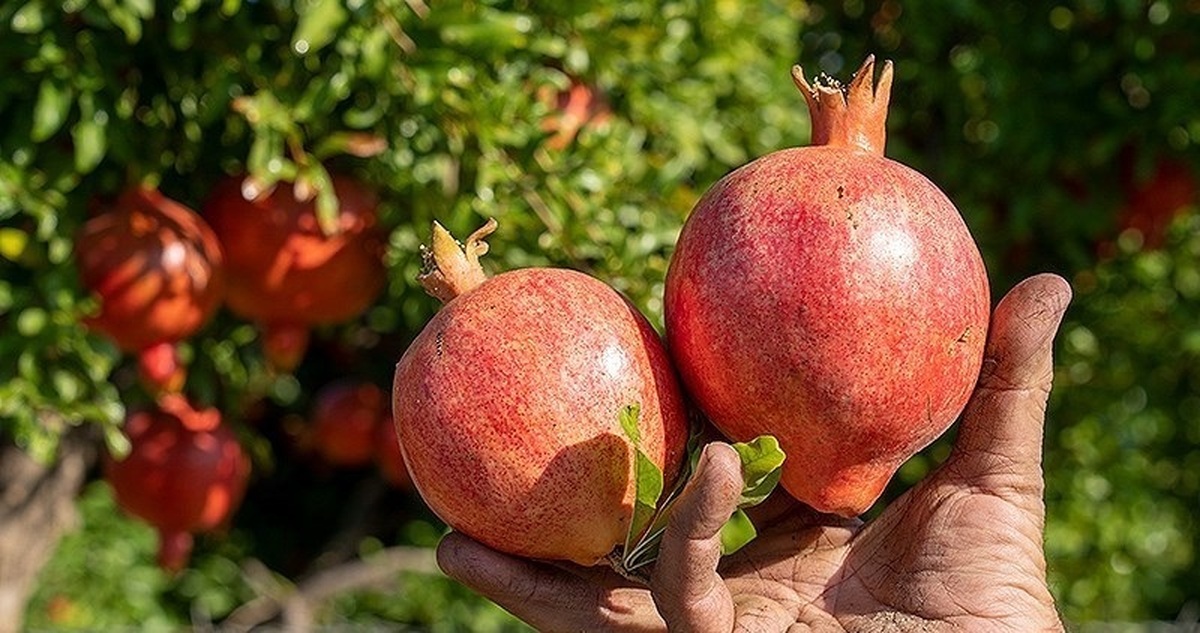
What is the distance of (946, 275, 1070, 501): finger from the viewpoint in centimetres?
111

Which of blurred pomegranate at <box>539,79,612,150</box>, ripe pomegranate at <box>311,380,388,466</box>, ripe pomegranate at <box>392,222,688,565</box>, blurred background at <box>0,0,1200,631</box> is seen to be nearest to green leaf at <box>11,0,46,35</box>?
blurred background at <box>0,0,1200,631</box>

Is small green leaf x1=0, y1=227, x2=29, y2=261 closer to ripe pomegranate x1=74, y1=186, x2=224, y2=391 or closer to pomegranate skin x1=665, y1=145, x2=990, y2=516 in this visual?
ripe pomegranate x1=74, y1=186, x2=224, y2=391

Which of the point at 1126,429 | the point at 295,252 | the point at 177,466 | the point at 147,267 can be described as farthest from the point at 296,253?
the point at 1126,429

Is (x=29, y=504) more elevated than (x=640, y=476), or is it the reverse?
(x=640, y=476)

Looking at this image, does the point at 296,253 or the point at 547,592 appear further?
the point at 296,253

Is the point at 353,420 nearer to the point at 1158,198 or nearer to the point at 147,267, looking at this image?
the point at 147,267

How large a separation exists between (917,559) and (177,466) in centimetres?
123

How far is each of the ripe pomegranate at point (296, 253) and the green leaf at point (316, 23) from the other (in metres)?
0.24

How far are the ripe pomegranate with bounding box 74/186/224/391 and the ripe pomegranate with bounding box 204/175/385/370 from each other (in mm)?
42

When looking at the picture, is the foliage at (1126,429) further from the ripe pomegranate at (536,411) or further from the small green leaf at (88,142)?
the ripe pomegranate at (536,411)

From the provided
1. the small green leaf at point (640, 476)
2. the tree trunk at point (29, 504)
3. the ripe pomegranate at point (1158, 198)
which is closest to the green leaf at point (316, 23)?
the small green leaf at point (640, 476)

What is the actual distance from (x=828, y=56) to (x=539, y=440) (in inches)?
77.8

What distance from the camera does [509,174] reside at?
1684mm

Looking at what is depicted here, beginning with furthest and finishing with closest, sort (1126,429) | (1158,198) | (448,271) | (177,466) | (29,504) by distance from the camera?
1. (1126,429)
2. (1158,198)
3. (29,504)
4. (177,466)
5. (448,271)
